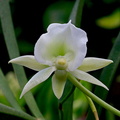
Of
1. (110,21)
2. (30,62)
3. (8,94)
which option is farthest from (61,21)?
(30,62)

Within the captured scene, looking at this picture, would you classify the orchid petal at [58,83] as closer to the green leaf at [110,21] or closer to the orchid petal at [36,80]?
the orchid petal at [36,80]

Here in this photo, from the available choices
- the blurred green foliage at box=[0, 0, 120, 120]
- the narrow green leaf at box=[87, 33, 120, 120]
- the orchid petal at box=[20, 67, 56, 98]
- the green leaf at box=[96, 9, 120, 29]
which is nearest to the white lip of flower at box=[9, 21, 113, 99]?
the orchid petal at box=[20, 67, 56, 98]

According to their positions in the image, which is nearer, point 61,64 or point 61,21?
point 61,64

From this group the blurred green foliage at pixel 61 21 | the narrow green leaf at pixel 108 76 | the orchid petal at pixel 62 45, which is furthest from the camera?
the blurred green foliage at pixel 61 21

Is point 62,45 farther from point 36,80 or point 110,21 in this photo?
point 110,21

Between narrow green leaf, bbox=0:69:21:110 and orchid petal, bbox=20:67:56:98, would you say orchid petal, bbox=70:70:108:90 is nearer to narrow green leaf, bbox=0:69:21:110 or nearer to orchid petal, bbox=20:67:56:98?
orchid petal, bbox=20:67:56:98

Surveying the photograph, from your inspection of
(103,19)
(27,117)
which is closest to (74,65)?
(27,117)

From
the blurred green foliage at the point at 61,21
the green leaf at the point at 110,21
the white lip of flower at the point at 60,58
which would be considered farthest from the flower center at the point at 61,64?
the green leaf at the point at 110,21

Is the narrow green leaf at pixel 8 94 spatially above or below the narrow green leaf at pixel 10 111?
below
